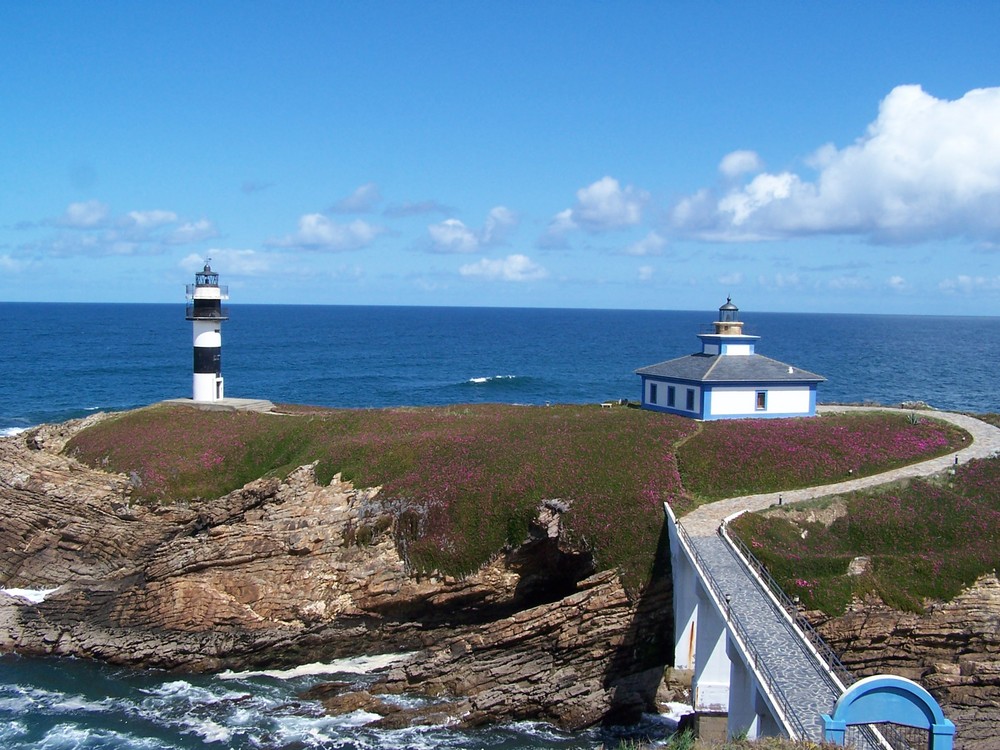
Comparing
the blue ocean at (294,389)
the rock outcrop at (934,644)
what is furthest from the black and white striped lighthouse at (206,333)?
the rock outcrop at (934,644)

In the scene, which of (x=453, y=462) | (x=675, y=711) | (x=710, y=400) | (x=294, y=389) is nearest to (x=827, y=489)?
(x=710, y=400)

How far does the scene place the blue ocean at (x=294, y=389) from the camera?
30016 millimetres

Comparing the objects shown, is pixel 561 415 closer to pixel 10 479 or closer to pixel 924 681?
pixel 924 681

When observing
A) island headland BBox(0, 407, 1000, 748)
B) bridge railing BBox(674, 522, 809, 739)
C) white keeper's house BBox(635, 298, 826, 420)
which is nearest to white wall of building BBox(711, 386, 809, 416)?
white keeper's house BBox(635, 298, 826, 420)

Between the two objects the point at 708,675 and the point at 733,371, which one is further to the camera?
the point at 733,371

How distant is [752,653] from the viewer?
22.1 metres

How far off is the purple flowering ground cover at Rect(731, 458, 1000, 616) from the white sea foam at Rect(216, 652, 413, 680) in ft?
48.6

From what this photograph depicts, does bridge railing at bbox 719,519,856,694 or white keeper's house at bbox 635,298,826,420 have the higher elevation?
white keeper's house at bbox 635,298,826,420

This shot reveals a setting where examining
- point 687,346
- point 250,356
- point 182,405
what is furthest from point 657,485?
point 687,346

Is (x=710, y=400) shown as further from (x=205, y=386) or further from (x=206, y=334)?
(x=206, y=334)

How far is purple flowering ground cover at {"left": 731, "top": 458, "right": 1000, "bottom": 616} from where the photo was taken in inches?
1183

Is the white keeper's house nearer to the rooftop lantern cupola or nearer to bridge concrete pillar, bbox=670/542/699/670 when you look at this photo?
the rooftop lantern cupola

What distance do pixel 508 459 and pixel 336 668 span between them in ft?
38.8

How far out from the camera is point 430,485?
128 feet
